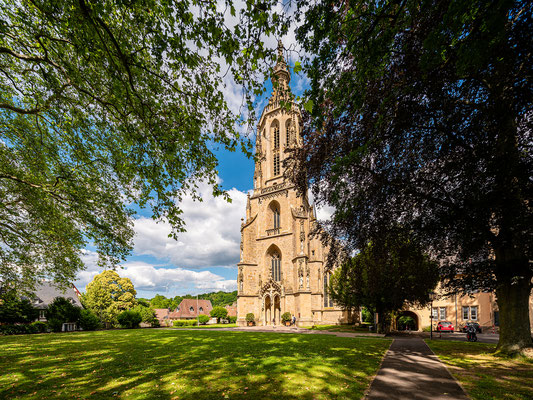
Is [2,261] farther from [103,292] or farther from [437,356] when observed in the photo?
[103,292]

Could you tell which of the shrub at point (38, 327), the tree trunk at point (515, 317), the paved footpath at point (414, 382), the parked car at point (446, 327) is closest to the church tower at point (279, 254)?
the parked car at point (446, 327)

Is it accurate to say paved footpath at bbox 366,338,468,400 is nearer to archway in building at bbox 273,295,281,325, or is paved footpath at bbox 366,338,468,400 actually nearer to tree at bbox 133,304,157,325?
archway in building at bbox 273,295,281,325

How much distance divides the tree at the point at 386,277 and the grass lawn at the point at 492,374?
388 cm

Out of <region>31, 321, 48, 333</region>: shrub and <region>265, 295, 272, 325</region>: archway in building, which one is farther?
<region>265, 295, 272, 325</region>: archway in building

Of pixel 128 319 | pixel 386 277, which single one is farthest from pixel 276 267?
pixel 386 277

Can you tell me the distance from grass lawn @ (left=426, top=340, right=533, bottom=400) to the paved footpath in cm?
31

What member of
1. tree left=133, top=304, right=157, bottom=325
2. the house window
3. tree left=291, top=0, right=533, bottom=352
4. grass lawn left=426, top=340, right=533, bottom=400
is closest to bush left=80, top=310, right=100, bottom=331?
tree left=133, top=304, right=157, bottom=325

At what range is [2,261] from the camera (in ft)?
40.7

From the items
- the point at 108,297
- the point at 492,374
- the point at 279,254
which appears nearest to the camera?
the point at 492,374

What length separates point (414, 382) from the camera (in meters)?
6.53

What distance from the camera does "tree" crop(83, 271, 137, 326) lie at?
116 ft

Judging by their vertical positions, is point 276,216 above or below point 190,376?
above

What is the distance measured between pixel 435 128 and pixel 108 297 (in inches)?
1681

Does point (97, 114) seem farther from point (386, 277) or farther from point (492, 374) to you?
point (386, 277)
